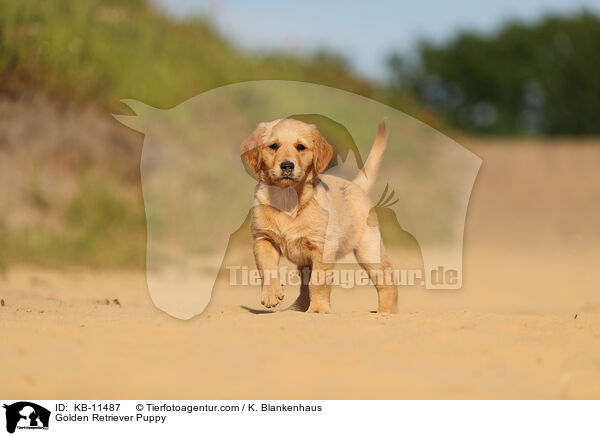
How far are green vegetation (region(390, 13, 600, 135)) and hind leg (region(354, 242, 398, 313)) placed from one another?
20682 millimetres

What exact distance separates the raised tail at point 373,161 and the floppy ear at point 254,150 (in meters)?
0.94

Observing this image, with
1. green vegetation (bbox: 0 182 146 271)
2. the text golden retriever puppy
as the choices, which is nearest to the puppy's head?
the text golden retriever puppy

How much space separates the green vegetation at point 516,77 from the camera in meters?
24.9

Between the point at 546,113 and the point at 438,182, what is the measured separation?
12.3 m

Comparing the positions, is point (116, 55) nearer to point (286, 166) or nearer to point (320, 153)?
point (320, 153)

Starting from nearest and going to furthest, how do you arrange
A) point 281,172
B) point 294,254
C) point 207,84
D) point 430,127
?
point 281,172
point 294,254
point 207,84
point 430,127

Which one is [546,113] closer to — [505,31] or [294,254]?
[505,31]

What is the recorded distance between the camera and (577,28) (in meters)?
26.7

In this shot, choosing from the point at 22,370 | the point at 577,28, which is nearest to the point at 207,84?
the point at 22,370

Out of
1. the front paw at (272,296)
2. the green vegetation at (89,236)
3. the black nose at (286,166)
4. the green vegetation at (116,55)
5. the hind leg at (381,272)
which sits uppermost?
the green vegetation at (116,55)

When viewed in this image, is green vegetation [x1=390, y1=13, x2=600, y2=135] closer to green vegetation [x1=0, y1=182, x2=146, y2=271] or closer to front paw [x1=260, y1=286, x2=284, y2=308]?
green vegetation [x1=0, y1=182, x2=146, y2=271]
